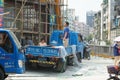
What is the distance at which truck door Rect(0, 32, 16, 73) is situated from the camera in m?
14.7

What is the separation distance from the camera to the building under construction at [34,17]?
2814 centimetres

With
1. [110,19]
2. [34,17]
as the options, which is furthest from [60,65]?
[110,19]

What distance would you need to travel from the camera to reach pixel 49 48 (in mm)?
19781

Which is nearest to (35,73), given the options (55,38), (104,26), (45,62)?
(45,62)

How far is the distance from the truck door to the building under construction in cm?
1188

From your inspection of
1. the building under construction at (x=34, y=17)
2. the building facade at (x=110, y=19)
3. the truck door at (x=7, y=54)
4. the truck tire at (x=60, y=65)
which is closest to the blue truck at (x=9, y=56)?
the truck door at (x=7, y=54)

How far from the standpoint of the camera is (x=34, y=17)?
1209 inches

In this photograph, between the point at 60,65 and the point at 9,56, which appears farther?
the point at 60,65

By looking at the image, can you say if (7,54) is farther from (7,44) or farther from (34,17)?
(34,17)

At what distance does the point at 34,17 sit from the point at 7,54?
1617 centimetres

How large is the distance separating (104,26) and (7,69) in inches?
4611

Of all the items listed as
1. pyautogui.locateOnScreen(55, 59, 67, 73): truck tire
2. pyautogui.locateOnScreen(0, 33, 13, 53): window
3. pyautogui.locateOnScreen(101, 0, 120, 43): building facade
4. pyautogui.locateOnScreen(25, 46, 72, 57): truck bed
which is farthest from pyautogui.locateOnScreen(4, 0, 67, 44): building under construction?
pyautogui.locateOnScreen(101, 0, 120, 43): building facade

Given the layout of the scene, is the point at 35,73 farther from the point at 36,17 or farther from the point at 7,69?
the point at 36,17

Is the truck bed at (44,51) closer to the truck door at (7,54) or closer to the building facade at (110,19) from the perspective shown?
the truck door at (7,54)
